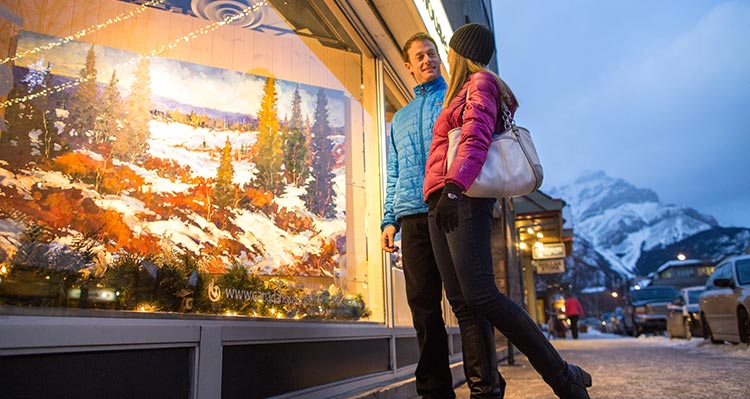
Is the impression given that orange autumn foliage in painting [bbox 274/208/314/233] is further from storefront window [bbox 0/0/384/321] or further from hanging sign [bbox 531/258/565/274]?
hanging sign [bbox 531/258/565/274]

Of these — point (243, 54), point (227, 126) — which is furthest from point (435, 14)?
point (227, 126)

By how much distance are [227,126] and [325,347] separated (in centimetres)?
192

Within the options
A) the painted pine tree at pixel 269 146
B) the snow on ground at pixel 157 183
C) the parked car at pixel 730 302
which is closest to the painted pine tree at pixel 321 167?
the painted pine tree at pixel 269 146

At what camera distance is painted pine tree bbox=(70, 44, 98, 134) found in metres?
2.98

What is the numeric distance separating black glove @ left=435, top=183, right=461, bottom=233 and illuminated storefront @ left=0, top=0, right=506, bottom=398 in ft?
3.25

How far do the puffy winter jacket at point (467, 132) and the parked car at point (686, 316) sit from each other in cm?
1313

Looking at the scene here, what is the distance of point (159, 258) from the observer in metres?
2.60

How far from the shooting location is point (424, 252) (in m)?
2.61

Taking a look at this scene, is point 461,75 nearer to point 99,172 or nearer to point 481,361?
point 481,361

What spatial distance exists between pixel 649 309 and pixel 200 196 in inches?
887

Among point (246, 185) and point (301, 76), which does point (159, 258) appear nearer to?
point (246, 185)

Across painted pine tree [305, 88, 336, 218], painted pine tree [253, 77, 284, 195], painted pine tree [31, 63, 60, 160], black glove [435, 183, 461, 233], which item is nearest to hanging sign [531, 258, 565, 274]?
painted pine tree [305, 88, 336, 218]

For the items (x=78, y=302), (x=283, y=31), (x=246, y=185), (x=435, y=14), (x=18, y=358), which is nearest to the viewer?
(x=18, y=358)

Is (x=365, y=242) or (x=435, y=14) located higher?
(x=435, y=14)
